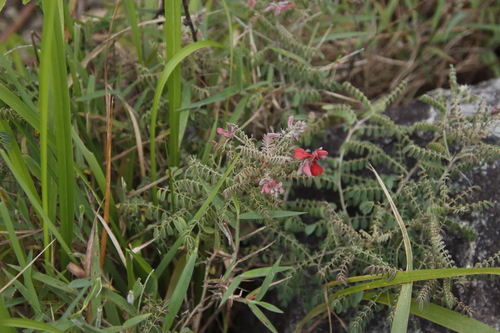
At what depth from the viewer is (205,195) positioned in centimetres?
159

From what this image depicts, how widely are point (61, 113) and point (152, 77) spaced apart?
0.53m

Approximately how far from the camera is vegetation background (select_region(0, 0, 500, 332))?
4.79ft

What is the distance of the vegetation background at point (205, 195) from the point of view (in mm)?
1461

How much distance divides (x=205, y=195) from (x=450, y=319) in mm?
891

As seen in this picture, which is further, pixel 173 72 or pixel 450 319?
pixel 173 72

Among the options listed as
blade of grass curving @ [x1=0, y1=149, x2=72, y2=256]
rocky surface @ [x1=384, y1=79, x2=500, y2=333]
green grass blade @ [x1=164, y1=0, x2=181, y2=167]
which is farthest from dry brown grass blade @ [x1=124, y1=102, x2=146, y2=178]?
rocky surface @ [x1=384, y1=79, x2=500, y2=333]

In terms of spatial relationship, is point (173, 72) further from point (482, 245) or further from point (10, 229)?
point (482, 245)

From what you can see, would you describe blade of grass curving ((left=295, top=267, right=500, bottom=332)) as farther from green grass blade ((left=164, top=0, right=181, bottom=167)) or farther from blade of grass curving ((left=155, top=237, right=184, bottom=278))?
green grass blade ((left=164, top=0, right=181, bottom=167))

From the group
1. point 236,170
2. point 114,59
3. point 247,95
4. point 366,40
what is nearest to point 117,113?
point 114,59

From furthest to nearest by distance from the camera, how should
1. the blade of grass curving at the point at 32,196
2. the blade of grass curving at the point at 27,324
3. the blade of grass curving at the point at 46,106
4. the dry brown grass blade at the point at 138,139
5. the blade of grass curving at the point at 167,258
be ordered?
the dry brown grass blade at the point at 138,139 → the blade of grass curving at the point at 167,258 → the blade of grass curving at the point at 32,196 → the blade of grass curving at the point at 46,106 → the blade of grass curving at the point at 27,324

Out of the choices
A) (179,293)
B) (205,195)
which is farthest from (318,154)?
(179,293)

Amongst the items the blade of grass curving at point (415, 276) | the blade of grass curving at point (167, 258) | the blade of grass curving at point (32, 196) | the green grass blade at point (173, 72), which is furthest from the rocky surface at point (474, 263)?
the blade of grass curving at point (32, 196)

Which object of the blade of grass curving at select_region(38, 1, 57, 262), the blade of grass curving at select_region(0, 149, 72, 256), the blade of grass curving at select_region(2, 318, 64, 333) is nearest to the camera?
the blade of grass curving at select_region(2, 318, 64, 333)

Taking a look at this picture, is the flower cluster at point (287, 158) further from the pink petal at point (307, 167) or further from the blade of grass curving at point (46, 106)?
the blade of grass curving at point (46, 106)
